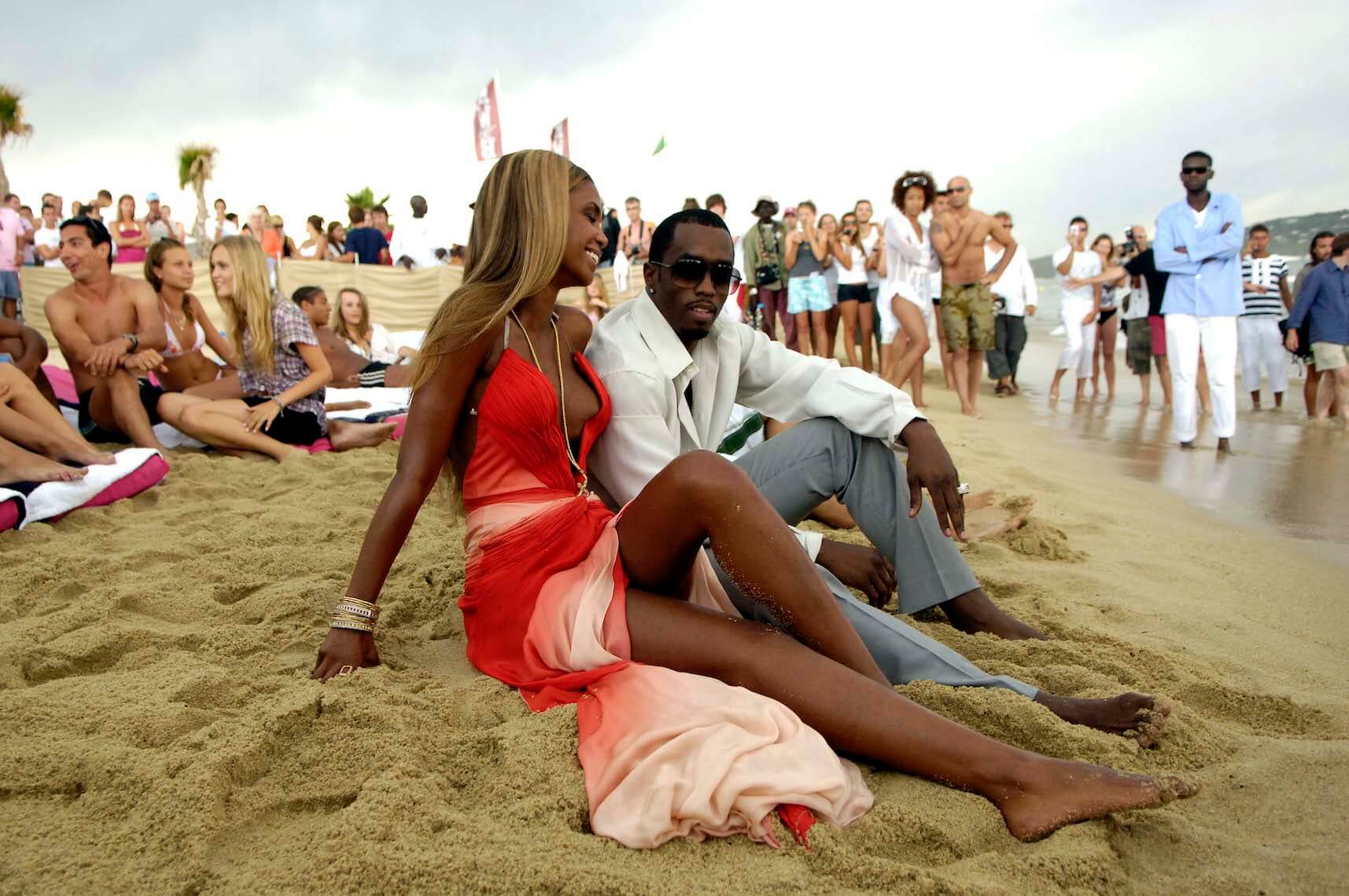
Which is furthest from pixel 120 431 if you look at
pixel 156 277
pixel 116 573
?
pixel 116 573

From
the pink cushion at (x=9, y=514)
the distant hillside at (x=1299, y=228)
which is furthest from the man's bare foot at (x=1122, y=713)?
the distant hillside at (x=1299, y=228)

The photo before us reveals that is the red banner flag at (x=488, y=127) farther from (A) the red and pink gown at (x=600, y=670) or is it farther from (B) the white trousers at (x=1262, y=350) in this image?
(A) the red and pink gown at (x=600, y=670)

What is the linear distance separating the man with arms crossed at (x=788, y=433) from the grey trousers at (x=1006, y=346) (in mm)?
8511

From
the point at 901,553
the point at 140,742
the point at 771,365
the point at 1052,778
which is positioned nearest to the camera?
the point at 1052,778

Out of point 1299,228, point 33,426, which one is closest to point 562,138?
point 33,426

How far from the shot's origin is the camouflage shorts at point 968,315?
313 inches

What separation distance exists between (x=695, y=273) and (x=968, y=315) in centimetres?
597

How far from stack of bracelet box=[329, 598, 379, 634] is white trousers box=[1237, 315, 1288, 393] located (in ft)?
33.5

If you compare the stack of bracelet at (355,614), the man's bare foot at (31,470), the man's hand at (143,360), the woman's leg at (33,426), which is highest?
the man's hand at (143,360)

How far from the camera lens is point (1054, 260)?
1112 cm

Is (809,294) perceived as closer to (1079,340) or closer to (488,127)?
(1079,340)

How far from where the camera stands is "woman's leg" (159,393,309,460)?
17.7 ft

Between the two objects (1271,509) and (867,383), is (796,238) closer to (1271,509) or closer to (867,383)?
(1271,509)

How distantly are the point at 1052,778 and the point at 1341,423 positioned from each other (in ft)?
26.5
